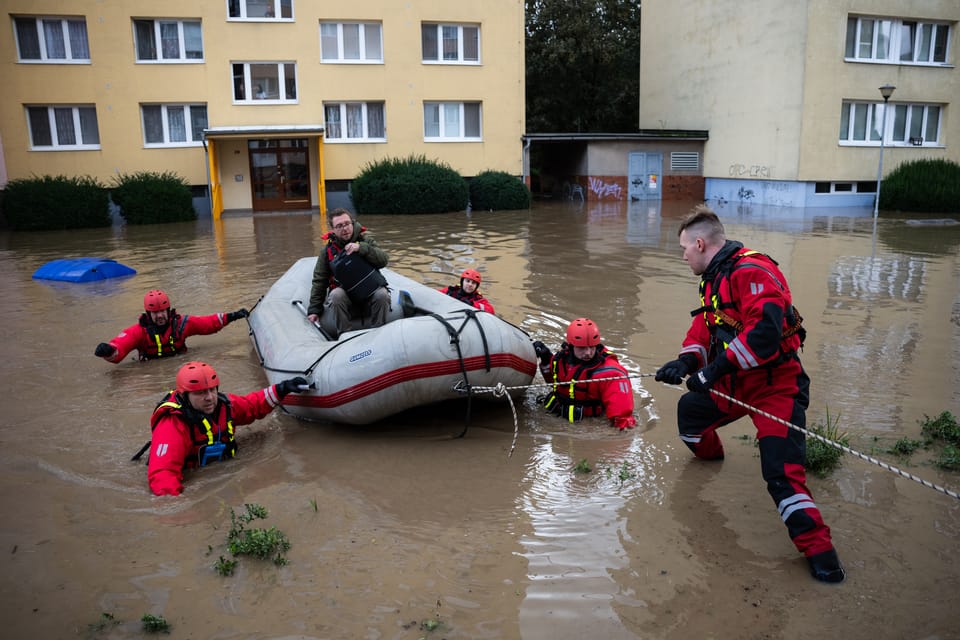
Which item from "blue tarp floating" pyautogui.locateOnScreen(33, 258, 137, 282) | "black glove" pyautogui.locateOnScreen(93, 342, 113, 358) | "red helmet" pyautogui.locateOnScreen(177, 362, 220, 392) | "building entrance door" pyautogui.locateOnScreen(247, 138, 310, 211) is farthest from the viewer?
"building entrance door" pyautogui.locateOnScreen(247, 138, 310, 211)

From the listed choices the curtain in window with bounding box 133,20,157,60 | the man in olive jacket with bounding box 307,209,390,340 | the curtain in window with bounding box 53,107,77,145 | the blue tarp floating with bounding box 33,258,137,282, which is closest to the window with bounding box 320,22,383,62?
the curtain in window with bounding box 133,20,157,60

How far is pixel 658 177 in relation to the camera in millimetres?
29141

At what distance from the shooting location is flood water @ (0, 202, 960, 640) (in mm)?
3465

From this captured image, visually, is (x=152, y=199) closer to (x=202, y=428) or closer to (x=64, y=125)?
(x=64, y=125)

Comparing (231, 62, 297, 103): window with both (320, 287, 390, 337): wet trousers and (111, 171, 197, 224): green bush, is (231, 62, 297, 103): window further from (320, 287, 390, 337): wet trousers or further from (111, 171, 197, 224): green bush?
(320, 287, 390, 337): wet trousers

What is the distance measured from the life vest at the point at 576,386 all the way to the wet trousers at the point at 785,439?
5.02 ft

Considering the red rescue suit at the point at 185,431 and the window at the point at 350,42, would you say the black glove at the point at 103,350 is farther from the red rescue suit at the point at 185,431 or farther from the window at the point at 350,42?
the window at the point at 350,42

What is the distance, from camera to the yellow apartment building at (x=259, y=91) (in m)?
23.2

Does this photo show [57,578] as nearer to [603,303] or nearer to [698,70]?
[603,303]

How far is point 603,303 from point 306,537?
6.66m

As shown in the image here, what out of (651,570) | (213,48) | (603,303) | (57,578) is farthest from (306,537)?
(213,48)

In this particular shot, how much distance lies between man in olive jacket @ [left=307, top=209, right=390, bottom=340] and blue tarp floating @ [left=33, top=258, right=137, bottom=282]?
→ 7.02 meters

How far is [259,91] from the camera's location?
24.6 metres

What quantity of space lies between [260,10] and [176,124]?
14.8 feet
